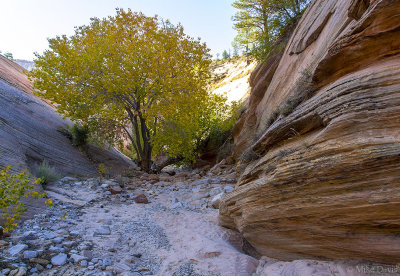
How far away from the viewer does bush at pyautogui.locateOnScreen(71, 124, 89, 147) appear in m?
12.8

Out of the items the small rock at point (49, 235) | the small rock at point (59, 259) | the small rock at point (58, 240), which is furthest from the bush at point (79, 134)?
the small rock at point (59, 259)

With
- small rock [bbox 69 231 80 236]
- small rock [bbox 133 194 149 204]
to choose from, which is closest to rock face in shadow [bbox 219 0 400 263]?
small rock [bbox 69 231 80 236]

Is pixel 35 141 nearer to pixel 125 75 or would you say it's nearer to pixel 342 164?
pixel 125 75

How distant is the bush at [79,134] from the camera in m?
12.8

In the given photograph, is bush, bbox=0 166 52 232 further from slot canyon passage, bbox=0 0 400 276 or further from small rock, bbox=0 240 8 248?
slot canyon passage, bbox=0 0 400 276

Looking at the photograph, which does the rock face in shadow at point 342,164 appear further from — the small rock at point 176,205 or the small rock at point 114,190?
the small rock at point 114,190

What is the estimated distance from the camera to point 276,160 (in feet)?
14.1

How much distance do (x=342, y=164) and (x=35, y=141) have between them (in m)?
10.8

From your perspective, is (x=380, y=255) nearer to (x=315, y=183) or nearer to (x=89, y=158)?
(x=315, y=183)

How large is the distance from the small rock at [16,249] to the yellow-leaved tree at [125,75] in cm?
830

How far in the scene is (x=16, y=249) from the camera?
378 cm

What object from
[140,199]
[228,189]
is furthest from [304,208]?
[140,199]

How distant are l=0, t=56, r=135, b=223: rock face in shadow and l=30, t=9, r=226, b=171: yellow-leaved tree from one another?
1135 mm

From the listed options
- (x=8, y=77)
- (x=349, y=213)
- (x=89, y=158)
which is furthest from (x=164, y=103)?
(x=349, y=213)
